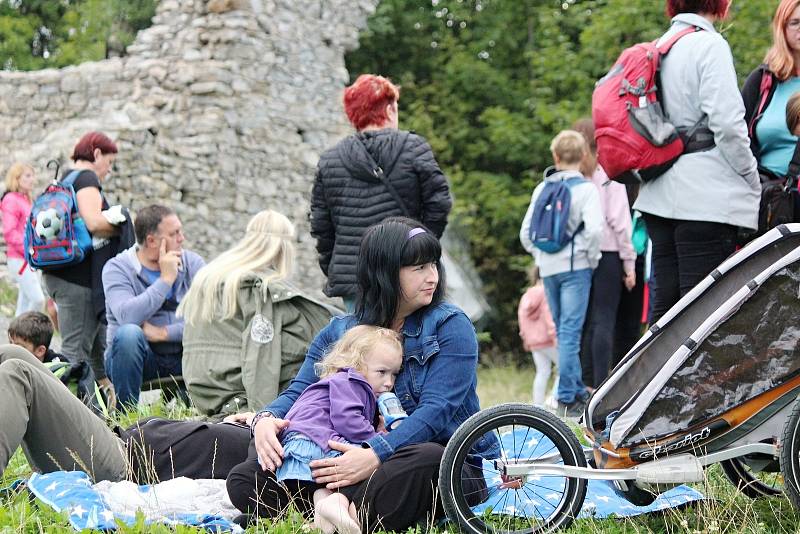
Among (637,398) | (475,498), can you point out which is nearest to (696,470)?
(637,398)

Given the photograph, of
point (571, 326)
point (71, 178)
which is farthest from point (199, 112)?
point (571, 326)

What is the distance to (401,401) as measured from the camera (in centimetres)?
354

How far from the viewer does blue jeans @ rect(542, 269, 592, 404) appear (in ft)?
20.8

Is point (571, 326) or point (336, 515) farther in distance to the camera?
point (571, 326)

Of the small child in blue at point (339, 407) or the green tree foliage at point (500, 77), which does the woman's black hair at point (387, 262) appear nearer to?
the small child in blue at point (339, 407)

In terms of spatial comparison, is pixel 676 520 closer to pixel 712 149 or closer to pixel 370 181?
pixel 712 149

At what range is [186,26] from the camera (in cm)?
1199

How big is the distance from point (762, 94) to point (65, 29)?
19099 millimetres

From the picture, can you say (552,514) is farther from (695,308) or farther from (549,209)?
(549,209)

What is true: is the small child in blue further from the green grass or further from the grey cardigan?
the grey cardigan

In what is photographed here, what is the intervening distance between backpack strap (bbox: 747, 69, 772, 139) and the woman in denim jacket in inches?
66.7

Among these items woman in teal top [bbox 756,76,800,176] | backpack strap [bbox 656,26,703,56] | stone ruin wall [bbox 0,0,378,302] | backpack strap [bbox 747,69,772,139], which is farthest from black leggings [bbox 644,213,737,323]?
stone ruin wall [bbox 0,0,378,302]

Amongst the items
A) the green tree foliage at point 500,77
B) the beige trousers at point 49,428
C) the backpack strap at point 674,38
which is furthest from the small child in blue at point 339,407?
the green tree foliage at point 500,77

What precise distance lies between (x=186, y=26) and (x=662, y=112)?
8731mm
